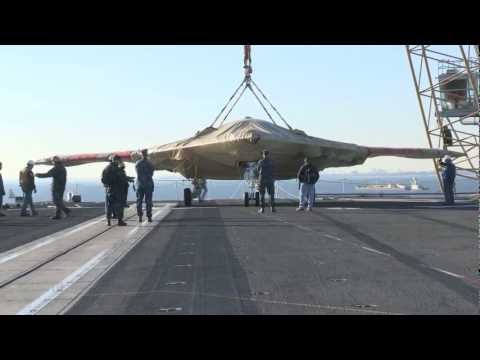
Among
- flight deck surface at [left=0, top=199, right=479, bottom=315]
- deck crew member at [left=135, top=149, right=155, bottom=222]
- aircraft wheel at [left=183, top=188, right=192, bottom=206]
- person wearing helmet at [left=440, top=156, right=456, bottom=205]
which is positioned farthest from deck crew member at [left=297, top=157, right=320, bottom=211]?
flight deck surface at [left=0, top=199, right=479, bottom=315]

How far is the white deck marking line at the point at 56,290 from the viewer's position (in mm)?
6816

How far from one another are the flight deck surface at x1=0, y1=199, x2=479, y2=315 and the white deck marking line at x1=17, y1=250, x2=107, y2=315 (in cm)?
6

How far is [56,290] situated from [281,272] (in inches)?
120

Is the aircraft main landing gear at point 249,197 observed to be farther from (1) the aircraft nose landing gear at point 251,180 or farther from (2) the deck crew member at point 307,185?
(2) the deck crew member at point 307,185

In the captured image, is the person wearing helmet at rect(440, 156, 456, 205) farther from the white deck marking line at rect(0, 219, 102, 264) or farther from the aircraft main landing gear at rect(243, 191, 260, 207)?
the white deck marking line at rect(0, 219, 102, 264)

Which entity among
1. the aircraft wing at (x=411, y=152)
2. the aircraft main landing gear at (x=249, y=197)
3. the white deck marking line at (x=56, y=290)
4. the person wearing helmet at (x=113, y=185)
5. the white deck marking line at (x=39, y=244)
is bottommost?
the white deck marking line at (x=56, y=290)

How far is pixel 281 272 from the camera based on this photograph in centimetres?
920

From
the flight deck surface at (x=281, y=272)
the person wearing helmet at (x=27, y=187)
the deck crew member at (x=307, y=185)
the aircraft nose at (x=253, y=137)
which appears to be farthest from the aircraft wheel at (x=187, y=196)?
the flight deck surface at (x=281, y=272)

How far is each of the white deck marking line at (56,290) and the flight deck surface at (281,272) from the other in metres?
0.06

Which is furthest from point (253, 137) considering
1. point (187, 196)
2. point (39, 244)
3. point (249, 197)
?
point (39, 244)
